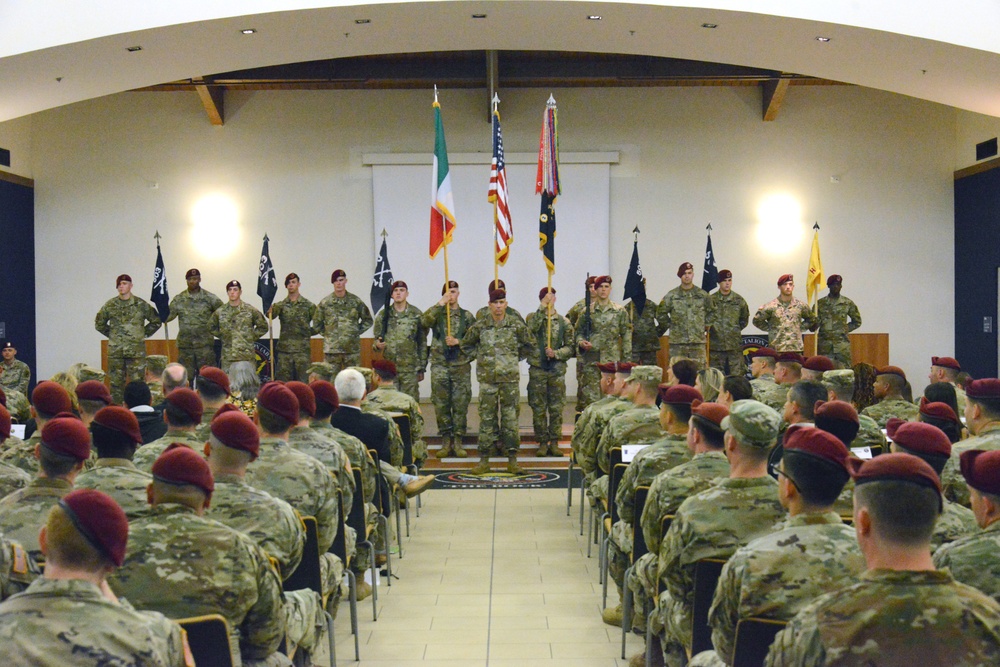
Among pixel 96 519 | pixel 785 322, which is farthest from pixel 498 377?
pixel 96 519

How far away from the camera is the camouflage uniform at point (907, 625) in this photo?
2002 mm

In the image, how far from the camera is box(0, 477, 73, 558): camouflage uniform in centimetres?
328

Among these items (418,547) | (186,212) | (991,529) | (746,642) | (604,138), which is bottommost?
(418,547)

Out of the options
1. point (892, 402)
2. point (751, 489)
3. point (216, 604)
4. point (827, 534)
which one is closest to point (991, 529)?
point (827, 534)

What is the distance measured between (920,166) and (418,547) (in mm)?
10438

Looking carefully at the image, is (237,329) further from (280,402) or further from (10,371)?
(280,402)

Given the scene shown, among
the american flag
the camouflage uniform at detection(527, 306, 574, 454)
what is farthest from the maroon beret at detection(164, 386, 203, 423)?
the camouflage uniform at detection(527, 306, 574, 454)

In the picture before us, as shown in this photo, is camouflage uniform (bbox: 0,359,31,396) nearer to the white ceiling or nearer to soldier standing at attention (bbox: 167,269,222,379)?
soldier standing at attention (bbox: 167,269,222,379)

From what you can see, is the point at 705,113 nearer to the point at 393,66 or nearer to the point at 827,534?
the point at 393,66

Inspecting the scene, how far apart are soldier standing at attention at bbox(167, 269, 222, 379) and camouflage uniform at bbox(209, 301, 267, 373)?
0.58ft

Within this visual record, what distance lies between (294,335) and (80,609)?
33.4 ft

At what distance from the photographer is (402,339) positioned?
433 inches

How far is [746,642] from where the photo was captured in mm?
2586

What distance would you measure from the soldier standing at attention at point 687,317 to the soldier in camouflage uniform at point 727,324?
209mm
